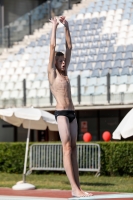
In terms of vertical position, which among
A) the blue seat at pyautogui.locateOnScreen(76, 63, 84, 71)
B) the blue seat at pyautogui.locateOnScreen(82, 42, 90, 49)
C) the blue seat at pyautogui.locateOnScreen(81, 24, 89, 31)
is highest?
the blue seat at pyautogui.locateOnScreen(81, 24, 89, 31)

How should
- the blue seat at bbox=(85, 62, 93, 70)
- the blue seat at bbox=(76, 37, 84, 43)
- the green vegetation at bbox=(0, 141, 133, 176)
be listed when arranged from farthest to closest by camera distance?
the blue seat at bbox=(76, 37, 84, 43), the blue seat at bbox=(85, 62, 93, 70), the green vegetation at bbox=(0, 141, 133, 176)

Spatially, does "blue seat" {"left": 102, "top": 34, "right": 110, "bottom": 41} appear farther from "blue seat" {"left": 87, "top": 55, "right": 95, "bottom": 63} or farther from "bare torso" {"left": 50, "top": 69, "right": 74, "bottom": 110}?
"bare torso" {"left": 50, "top": 69, "right": 74, "bottom": 110}

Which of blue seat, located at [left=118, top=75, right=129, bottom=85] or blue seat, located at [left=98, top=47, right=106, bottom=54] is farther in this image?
blue seat, located at [left=98, top=47, right=106, bottom=54]

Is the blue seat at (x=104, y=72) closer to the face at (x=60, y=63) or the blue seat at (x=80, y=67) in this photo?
the blue seat at (x=80, y=67)

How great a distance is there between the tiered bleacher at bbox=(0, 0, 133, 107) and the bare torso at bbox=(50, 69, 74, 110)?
14587mm

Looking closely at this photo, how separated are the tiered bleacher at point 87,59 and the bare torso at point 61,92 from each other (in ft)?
47.9

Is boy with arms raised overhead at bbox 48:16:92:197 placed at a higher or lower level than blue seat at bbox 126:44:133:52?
lower

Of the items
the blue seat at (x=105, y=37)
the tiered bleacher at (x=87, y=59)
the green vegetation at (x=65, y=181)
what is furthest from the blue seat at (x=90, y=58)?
the green vegetation at (x=65, y=181)

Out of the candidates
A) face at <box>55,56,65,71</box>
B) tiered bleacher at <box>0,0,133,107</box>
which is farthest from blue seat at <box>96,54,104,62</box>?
face at <box>55,56,65,71</box>

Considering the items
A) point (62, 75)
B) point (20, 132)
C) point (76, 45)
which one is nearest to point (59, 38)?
point (76, 45)

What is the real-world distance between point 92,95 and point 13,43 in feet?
28.6

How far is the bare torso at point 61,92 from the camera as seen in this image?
8.26 metres

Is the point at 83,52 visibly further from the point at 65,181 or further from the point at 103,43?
the point at 65,181

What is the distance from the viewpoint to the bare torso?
8.26 m
